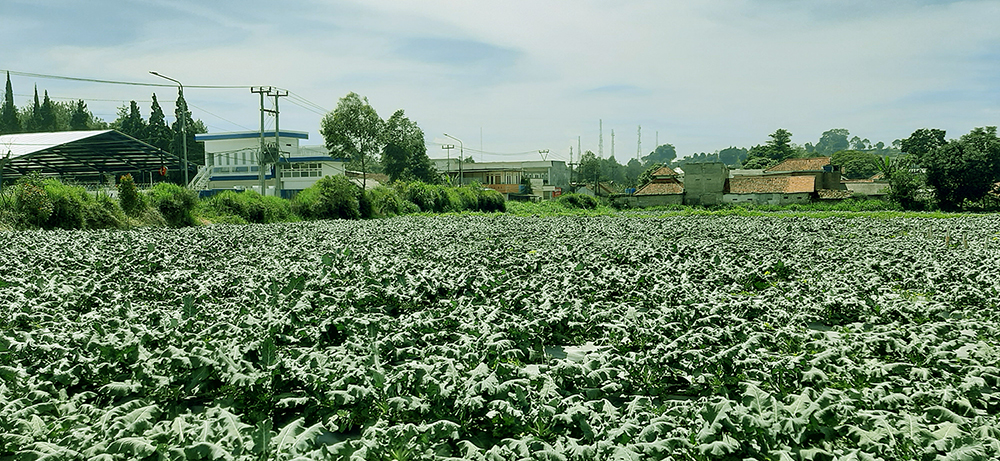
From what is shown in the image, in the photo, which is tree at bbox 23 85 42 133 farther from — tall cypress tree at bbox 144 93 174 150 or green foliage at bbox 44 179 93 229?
green foliage at bbox 44 179 93 229

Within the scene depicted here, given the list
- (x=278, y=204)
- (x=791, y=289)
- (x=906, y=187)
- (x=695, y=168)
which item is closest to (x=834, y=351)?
(x=791, y=289)

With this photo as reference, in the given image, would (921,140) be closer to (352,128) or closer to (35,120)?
(352,128)

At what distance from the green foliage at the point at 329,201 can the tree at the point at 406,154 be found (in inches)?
971

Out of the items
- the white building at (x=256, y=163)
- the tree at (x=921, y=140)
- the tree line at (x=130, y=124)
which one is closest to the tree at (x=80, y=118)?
the tree line at (x=130, y=124)

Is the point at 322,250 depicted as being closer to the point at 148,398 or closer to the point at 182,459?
the point at 148,398

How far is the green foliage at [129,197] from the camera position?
3039 cm

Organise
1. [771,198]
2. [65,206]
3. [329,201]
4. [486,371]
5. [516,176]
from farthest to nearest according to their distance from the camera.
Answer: [516,176], [771,198], [329,201], [65,206], [486,371]

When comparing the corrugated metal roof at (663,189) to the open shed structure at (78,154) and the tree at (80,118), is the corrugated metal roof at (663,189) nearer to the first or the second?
the open shed structure at (78,154)

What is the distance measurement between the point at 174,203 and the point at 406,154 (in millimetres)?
48787

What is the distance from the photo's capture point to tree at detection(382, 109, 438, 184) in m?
72.4

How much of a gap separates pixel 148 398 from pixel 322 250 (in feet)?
43.2

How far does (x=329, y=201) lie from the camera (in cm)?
4497

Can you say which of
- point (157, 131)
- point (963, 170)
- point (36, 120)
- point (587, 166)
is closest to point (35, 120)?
point (36, 120)

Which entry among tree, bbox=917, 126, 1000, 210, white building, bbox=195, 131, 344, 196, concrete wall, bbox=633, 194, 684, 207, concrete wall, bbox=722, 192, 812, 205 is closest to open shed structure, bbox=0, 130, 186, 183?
white building, bbox=195, 131, 344, 196
